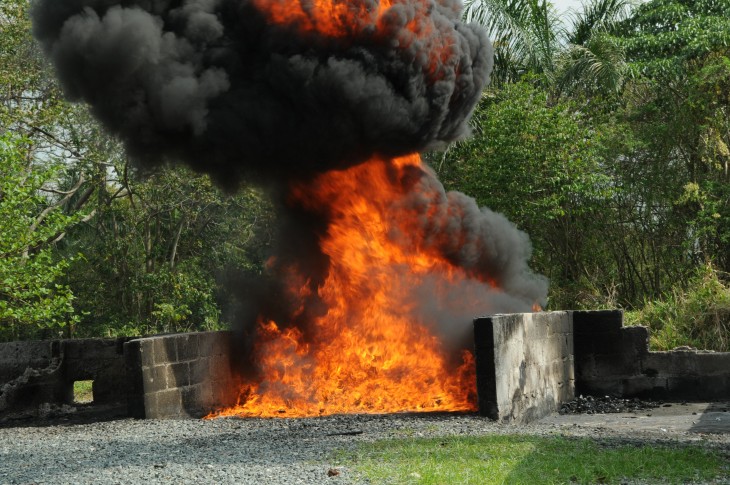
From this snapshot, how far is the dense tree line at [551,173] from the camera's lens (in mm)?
19359

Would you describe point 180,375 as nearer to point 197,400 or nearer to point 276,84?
point 197,400

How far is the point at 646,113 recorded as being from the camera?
72.8 feet

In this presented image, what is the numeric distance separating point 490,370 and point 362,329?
281cm

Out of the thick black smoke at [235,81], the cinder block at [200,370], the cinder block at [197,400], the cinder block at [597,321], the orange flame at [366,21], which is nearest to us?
the thick black smoke at [235,81]

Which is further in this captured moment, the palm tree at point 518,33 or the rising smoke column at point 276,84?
the palm tree at point 518,33

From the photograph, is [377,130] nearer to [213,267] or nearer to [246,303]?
[246,303]

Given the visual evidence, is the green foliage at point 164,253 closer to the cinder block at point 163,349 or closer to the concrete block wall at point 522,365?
the cinder block at point 163,349

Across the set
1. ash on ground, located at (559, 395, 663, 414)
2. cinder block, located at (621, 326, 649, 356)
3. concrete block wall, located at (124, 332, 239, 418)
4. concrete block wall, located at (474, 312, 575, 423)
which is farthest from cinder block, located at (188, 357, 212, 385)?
cinder block, located at (621, 326, 649, 356)

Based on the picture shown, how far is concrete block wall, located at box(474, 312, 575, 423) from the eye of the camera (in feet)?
34.3

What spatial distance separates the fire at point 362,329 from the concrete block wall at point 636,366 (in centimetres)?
249

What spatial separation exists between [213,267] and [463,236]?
39.4 ft

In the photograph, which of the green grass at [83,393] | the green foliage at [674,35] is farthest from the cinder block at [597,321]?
the green grass at [83,393]

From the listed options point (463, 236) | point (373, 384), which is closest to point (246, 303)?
point (373, 384)

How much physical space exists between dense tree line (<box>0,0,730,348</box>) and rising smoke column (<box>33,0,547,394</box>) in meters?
6.06
